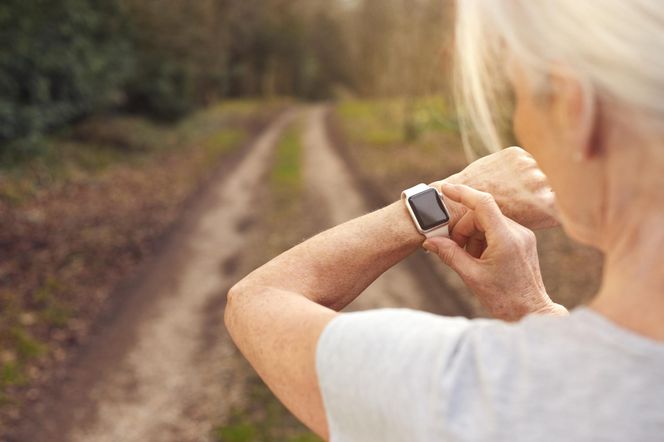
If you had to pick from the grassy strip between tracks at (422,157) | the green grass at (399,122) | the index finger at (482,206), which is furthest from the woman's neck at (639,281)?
the green grass at (399,122)

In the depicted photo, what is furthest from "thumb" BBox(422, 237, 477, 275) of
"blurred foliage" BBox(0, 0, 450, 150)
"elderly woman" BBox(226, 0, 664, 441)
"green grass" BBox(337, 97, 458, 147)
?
"green grass" BBox(337, 97, 458, 147)

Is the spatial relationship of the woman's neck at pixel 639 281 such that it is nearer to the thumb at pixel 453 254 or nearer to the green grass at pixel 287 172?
the thumb at pixel 453 254

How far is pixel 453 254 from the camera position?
1.52m

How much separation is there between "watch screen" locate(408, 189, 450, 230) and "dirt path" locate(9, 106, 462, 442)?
200 inches

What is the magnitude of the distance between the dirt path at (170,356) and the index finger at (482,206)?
5.13 metres

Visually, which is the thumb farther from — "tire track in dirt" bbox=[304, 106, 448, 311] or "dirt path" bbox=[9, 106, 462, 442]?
"tire track in dirt" bbox=[304, 106, 448, 311]

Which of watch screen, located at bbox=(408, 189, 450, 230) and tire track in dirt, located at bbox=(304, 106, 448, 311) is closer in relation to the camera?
watch screen, located at bbox=(408, 189, 450, 230)

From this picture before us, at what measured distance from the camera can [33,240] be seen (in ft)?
34.0

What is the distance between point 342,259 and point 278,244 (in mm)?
9425

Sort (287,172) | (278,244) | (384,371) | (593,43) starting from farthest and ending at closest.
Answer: (287,172) → (278,244) → (384,371) → (593,43)

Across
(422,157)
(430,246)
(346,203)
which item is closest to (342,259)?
(430,246)

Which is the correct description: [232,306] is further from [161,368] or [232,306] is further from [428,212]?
[161,368]

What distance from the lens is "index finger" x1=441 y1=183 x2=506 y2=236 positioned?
149cm

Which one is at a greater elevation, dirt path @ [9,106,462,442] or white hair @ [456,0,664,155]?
white hair @ [456,0,664,155]
